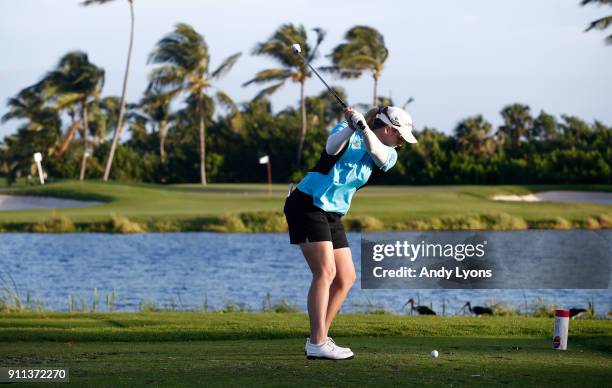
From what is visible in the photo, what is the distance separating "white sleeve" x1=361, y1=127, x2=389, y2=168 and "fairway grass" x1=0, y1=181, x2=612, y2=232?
1310 inches

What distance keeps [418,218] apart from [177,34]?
35387 mm

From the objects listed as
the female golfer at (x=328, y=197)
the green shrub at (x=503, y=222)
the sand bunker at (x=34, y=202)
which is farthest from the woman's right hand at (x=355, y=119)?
the sand bunker at (x=34, y=202)

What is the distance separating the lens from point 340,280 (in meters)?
8.77

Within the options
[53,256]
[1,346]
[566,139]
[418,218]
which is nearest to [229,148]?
[566,139]

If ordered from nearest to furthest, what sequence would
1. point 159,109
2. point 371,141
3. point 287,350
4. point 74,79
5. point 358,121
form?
1. point 358,121
2. point 371,141
3. point 287,350
4. point 74,79
5. point 159,109

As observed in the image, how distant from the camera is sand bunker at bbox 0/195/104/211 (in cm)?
5253

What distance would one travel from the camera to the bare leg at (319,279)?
8.40 meters

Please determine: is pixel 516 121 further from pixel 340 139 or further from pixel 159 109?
pixel 340 139

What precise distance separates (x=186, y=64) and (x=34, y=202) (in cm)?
2145

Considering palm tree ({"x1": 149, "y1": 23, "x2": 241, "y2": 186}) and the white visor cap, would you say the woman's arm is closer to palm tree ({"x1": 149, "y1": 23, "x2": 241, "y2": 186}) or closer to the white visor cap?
the white visor cap

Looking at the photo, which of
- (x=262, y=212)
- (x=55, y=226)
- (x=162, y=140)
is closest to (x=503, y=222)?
(x=262, y=212)

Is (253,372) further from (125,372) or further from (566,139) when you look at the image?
(566,139)

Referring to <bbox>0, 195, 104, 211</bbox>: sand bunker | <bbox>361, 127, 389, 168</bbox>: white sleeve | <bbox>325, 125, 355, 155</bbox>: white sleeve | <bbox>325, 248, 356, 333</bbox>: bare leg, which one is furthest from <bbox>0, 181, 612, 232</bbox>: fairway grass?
<bbox>325, 125, 355, 155</bbox>: white sleeve

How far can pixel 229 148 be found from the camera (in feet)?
249
